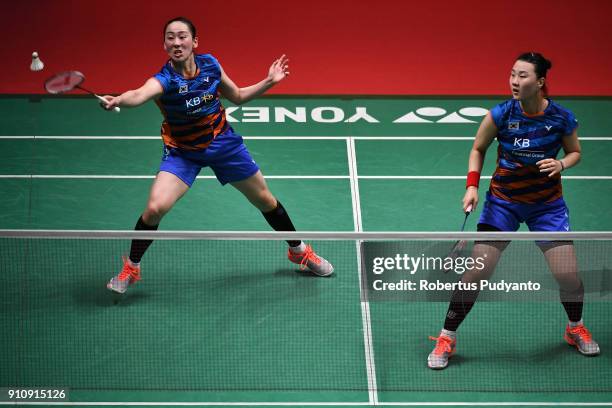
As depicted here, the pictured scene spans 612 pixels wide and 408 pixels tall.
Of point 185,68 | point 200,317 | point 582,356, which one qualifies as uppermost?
point 185,68

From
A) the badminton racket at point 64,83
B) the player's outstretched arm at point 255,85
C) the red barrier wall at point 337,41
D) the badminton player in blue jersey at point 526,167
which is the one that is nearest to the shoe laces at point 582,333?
the badminton player in blue jersey at point 526,167

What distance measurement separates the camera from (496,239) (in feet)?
16.1

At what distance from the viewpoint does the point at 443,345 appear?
19.4 ft

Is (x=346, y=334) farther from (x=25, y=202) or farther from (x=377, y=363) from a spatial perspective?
(x=25, y=202)

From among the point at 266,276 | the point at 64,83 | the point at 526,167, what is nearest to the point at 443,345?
the point at 526,167

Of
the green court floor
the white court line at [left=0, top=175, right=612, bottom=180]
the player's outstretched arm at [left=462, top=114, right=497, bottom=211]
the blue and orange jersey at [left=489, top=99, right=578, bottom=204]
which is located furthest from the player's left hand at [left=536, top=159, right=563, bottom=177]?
the white court line at [left=0, top=175, right=612, bottom=180]

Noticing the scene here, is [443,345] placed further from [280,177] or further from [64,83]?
[280,177]

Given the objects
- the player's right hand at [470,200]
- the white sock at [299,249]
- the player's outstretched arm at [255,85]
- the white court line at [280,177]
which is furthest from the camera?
the white court line at [280,177]

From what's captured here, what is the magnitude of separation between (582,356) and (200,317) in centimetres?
236

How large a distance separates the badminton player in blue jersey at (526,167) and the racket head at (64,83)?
96.3 inches

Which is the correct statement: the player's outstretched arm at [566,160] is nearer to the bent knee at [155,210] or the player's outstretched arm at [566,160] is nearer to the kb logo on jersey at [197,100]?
the kb logo on jersey at [197,100]

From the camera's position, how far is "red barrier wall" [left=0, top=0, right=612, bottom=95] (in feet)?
33.6

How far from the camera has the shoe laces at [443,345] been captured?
5.90 meters

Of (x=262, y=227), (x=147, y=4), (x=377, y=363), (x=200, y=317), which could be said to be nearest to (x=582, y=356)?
(x=377, y=363)
